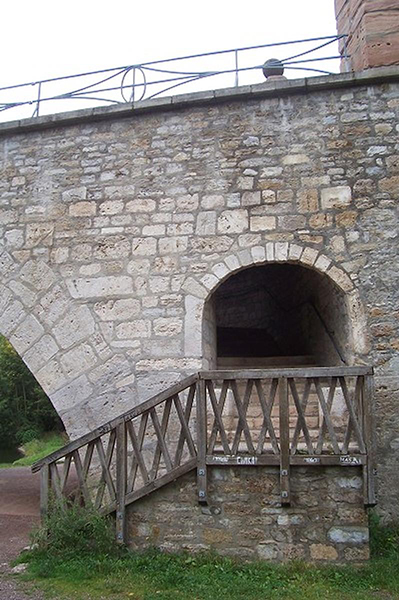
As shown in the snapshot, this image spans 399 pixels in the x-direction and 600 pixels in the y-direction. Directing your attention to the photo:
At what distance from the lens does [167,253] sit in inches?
243

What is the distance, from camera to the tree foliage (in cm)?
2177

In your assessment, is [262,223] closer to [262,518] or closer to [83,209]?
[83,209]

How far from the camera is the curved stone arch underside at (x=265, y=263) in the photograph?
5.73 metres

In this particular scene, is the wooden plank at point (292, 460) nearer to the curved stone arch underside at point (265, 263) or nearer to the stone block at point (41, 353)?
the curved stone arch underside at point (265, 263)

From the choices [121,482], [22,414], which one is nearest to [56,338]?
[121,482]

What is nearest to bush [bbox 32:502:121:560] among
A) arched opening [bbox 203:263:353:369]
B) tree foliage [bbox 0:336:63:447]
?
arched opening [bbox 203:263:353:369]

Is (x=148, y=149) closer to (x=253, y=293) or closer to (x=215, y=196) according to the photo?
(x=215, y=196)

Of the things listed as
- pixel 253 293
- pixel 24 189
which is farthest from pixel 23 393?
pixel 24 189

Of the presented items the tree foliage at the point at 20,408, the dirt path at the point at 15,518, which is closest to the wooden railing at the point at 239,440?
the dirt path at the point at 15,518

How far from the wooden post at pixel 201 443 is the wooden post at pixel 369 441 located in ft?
4.19

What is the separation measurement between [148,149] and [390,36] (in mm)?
2951

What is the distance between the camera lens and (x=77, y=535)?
187 inches

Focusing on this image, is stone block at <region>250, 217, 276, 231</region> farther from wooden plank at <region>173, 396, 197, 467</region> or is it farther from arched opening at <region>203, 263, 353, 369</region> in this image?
wooden plank at <region>173, 396, 197, 467</region>

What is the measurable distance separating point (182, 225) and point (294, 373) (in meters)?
2.28
